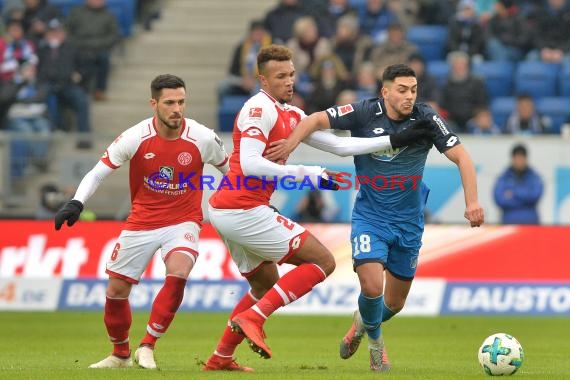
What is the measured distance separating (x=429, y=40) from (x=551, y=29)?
2.21 meters

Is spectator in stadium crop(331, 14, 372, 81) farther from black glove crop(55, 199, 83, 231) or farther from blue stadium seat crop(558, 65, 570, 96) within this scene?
black glove crop(55, 199, 83, 231)

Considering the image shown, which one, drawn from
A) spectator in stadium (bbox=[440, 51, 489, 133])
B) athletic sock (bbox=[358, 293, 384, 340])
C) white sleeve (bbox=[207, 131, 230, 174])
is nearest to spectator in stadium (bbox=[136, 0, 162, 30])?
spectator in stadium (bbox=[440, 51, 489, 133])

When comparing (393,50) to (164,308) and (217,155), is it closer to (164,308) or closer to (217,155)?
(217,155)

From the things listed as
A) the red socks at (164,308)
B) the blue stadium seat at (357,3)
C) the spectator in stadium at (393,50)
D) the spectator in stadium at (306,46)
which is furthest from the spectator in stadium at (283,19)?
the red socks at (164,308)

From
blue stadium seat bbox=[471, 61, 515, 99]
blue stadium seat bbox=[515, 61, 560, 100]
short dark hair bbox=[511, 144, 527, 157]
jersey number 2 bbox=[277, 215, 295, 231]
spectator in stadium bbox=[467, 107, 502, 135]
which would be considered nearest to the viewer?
jersey number 2 bbox=[277, 215, 295, 231]

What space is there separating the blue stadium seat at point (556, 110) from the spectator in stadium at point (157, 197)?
11.7 meters

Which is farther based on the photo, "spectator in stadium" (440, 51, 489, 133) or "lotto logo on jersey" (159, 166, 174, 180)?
"spectator in stadium" (440, 51, 489, 133)

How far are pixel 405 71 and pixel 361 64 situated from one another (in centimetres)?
1183

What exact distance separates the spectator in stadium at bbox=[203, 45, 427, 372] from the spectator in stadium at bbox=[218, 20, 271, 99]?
40.5 ft

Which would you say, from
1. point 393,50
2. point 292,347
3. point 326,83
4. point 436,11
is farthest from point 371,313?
point 436,11

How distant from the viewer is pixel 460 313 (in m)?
19.0

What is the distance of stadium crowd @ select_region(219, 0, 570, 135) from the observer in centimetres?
2234

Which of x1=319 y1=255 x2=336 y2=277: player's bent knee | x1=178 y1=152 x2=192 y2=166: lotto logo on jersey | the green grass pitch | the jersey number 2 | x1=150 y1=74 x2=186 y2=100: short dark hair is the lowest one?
the green grass pitch

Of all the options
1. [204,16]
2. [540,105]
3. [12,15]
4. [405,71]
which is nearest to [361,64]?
[540,105]
